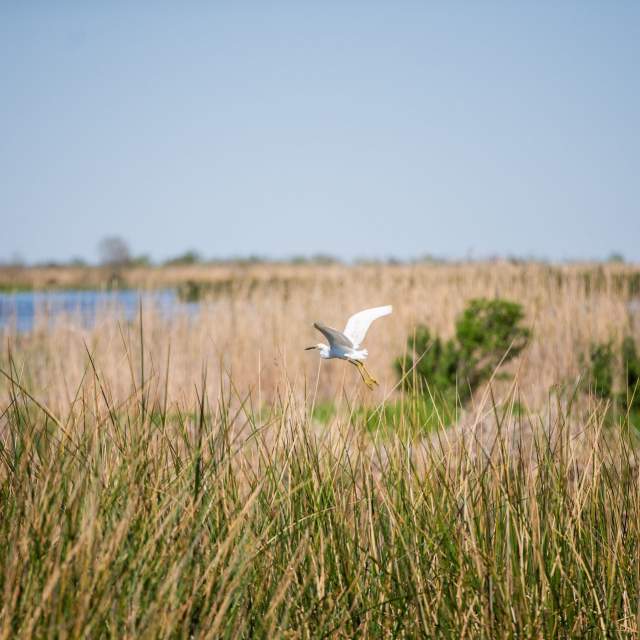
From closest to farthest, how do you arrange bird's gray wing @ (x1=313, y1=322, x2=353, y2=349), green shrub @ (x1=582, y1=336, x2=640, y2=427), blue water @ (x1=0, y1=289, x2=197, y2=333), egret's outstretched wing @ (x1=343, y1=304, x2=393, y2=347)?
bird's gray wing @ (x1=313, y1=322, x2=353, y2=349)
egret's outstretched wing @ (x1=343, y1=304, x2=393, y2=347)
green shrub @ (x1=582, y1=336, x2=640, y2=427)
blue water @ (x1=0, y1=289, x2=197, y2=333)

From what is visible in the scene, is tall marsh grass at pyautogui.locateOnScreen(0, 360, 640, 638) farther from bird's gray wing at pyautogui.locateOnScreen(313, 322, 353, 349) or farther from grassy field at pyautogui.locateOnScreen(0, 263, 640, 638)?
bird's gray wing at pyautogui.locateOnScreen(313, 322, 353, 349)

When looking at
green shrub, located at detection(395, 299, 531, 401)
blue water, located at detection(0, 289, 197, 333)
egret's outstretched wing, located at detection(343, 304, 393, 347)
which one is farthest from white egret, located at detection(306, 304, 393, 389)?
blue water, located at detection(0, 289, 197, 333)

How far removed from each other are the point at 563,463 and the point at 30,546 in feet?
5.15

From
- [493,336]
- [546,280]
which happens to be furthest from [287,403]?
[546,280]

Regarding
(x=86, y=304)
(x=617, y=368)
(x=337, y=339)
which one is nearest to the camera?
(x=337, y=339)

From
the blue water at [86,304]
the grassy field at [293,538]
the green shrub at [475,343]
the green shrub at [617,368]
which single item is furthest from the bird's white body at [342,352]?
the blue water at [86,304]

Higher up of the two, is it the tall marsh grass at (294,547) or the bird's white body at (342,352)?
the bird's white body at (342,352)

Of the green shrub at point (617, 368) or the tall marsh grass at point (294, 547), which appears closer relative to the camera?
the tall marsh grass at point (294, 547)

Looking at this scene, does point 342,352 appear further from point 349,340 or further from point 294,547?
point 294,547

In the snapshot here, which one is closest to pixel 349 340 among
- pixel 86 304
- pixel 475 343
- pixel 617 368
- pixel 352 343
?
pixel 352 343

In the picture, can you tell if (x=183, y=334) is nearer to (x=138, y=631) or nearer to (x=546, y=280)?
(x=546, y=280)

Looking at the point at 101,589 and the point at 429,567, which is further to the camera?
the point at 429,567

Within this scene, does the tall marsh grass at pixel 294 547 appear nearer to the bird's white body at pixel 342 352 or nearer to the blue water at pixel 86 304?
the bird's white body at pixel 342 352

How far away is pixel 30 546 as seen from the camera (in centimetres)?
180
